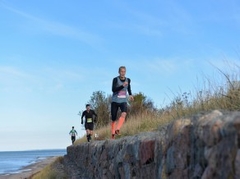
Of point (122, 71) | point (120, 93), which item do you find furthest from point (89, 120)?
point (122, 71)

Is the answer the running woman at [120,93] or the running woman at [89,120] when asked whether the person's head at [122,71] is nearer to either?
the running woman at [120,93]

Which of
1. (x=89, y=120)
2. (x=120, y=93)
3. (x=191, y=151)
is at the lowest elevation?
(x=191, y=151)

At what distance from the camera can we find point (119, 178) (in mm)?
5676

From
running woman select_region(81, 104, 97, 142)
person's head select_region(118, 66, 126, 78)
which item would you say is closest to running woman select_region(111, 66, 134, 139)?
person's head select_region(118, 66, 126, 78)

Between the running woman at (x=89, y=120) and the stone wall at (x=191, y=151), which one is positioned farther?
the running woman at (x=89, y=120)

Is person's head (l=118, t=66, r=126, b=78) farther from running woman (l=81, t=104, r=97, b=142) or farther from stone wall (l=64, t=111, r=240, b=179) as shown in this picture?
running woman (l=81, t=104, r=97, b=142)

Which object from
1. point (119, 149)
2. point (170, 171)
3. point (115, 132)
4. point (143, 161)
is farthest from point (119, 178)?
point (115, 132)

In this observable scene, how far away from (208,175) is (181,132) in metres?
0.60

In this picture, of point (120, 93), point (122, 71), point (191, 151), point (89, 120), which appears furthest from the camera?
point (89, 120)

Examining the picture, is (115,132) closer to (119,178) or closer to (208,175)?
(119,178)

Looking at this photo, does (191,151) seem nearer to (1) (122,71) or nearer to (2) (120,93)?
(1) (122,71)

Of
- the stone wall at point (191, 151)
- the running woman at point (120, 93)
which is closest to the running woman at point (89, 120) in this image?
the running woman at point (120, 93)

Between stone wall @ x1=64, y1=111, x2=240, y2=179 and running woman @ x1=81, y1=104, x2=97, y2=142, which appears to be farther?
running woman @ x1=81, y1=104, x2=97, y2=142

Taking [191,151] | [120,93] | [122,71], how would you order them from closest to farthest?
[191,151] → [122,71] → [120,93]
